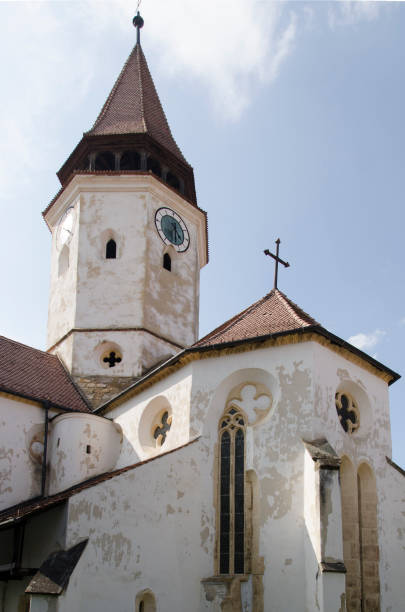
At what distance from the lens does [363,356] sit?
1638cm

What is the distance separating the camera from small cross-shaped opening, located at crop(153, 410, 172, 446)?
17.2 meters

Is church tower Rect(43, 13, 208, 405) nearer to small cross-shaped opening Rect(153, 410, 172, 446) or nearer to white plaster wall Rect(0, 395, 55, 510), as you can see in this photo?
white plaster wall Rect(0, 395, 55, 510)

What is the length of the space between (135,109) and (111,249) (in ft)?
20.4

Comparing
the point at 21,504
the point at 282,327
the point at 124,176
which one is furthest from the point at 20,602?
the point at 124,176

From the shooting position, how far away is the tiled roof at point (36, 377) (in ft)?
63.2

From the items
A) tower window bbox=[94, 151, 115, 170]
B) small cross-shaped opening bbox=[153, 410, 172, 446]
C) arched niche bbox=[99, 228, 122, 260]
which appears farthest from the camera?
tower window bbox=[94, 151, 115, 170]

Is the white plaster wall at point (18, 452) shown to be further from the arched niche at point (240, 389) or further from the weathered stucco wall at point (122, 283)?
the arched niche at point (240, 389)

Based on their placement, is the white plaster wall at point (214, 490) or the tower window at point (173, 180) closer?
the white plaster wall at point (214, 490)

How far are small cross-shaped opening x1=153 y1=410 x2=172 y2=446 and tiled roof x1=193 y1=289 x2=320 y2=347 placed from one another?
6.48ft

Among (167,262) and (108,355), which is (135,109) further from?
(108,355)

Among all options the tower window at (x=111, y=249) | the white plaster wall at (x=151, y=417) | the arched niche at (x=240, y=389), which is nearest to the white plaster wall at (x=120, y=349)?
the white plaster wall at (x=151, y=417)

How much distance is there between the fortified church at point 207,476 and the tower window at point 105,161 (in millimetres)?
6172

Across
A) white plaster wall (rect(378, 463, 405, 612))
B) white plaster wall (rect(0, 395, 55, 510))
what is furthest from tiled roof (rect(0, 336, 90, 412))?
white plaster wall (rect(378, 463, 405, 612))

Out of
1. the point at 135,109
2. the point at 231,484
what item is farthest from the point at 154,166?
the point at 231,484
